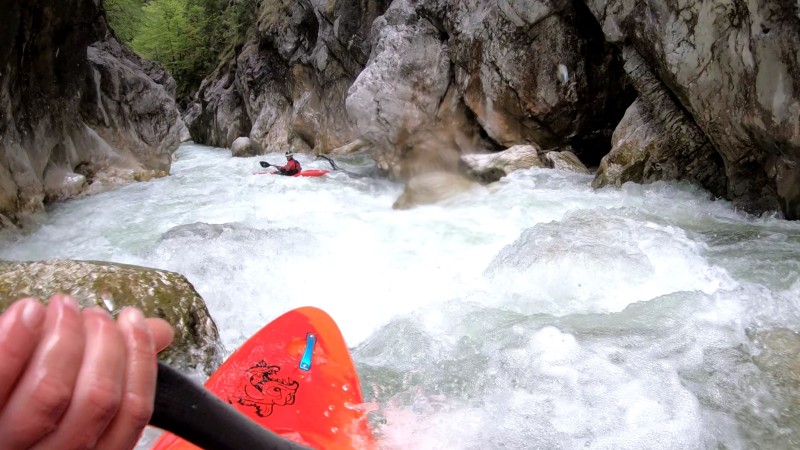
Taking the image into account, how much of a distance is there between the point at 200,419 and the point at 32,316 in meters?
0.36

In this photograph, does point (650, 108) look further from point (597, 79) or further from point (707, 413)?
point (707, 413)

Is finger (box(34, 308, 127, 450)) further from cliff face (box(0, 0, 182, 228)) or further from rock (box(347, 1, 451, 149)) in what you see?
rock (box(347, 1, 451, 149))

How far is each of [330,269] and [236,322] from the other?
1.36 metres

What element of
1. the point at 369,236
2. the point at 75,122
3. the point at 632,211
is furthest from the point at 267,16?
the point at 632,211

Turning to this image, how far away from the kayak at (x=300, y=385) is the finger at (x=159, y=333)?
1386 mm

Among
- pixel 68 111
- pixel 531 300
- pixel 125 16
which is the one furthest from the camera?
pixel 125 16

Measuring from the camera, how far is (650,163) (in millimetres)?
6957

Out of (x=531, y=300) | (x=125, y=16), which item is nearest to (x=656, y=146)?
(x=531, y=300)

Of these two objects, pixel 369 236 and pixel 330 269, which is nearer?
pixel 330 269

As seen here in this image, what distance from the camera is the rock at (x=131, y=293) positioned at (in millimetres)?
2855

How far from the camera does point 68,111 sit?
8867 mm

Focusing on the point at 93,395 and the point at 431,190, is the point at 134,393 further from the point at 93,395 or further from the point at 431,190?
the point at 431,190

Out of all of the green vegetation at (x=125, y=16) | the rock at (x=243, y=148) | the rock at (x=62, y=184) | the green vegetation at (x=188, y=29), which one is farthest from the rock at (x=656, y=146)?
the green vegetation at (x=188, y=29)

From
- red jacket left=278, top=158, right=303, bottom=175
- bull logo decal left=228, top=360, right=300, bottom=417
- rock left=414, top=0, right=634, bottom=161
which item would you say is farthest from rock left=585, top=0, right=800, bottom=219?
red jacket left=278, top=158, right=303, bottom=175
